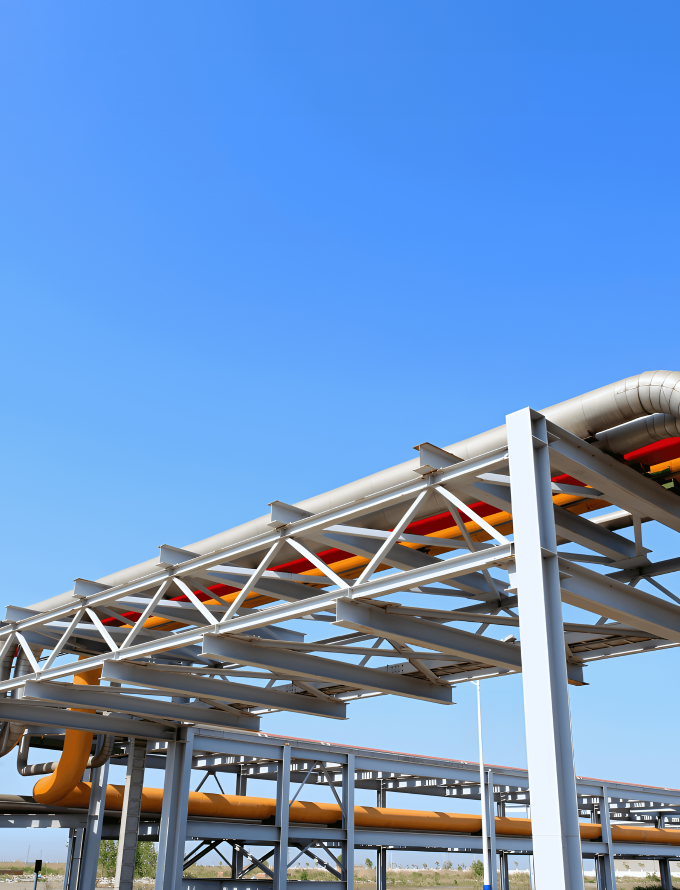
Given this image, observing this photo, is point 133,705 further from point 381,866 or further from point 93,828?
point 381,866

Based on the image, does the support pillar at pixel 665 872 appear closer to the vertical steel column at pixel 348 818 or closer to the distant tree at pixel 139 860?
the vertical steel column at pixel 348 818

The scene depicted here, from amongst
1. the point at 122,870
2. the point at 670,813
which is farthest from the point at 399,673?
the point at 670,813

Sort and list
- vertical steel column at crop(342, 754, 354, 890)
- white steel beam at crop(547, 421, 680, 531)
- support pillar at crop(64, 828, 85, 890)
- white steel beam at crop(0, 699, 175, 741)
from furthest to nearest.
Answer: vertical steel column at crop(342, 754, 354, 890)
support pillar at crop(64, 828, 85, 890)
white steel beam at crop(0, 699, 175, 741)
white steel beam at crop(547, 421, 680, 531)

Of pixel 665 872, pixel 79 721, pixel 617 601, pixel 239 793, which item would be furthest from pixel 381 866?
pixel 617 601

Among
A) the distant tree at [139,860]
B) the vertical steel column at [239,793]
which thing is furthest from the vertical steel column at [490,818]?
the distant tree at [139,860]

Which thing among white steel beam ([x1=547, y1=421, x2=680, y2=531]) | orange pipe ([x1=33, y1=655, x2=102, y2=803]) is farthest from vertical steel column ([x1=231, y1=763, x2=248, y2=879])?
white steel beam ([x1=547, y1=421, x2=680, y2=531])

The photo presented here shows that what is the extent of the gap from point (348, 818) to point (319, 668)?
1440 cm

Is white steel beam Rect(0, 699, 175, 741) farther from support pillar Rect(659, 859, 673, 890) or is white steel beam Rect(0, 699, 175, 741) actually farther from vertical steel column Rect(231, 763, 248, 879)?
support pillar Rect(659, 859, 673, 890)

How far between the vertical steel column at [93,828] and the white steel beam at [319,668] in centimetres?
977

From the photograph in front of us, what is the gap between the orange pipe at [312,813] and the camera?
76.0ft

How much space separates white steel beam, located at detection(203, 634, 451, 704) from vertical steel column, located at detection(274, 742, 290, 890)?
983 cm

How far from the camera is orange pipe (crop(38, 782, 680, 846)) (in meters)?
23.2

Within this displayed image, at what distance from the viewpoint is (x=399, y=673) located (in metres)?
17.1

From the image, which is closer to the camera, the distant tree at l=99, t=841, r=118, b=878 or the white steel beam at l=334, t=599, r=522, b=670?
the white steel beam at l=334, t=599, r=522, b=670
